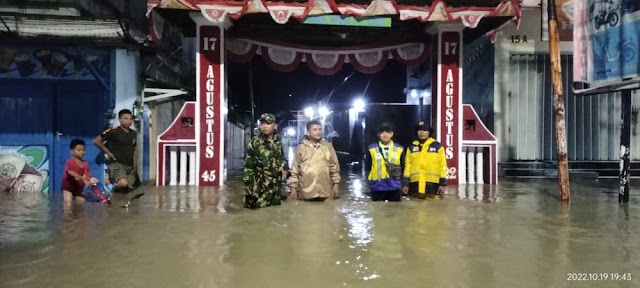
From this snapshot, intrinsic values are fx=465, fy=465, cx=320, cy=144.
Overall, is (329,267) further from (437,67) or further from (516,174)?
(516,174)

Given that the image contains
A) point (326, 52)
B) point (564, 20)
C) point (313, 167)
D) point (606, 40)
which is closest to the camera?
point (606, 40)

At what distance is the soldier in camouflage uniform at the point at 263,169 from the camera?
6773 mm

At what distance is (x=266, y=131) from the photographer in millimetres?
6906

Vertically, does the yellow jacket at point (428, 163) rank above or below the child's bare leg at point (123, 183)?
above

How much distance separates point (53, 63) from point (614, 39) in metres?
9.70

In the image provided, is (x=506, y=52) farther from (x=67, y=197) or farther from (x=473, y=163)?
(x=67, y=197)

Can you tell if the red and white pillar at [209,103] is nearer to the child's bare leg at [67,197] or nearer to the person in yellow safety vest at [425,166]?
the child's bare leg at [67,197]

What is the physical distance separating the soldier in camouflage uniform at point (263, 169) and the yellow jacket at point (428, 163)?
87.1 inches

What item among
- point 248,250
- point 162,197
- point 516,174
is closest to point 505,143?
point 516,174

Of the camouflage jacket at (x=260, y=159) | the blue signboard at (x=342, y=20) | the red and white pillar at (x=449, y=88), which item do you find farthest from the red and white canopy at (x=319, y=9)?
the camouflage jacket at (x=260, y=159)

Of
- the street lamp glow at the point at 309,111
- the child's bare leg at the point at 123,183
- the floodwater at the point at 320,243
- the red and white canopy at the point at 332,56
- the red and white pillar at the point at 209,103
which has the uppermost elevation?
the street lamp glow at the point at 309,111

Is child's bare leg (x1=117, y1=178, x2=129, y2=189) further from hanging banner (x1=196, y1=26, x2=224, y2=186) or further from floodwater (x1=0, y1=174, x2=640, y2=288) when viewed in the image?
hanging banner (x1=196, y1=26, x2=224, y2=186)

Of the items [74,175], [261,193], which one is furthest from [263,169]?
[74,175]

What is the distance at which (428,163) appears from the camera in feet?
24.5
